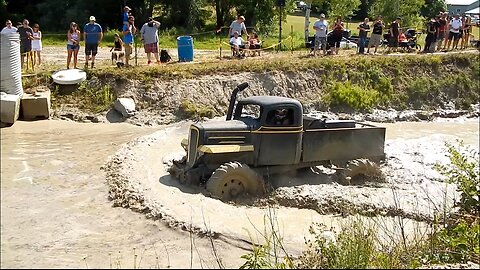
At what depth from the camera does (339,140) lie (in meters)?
13.8

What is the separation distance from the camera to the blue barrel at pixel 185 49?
2266 cm

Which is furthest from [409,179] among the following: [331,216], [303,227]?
[303,227]

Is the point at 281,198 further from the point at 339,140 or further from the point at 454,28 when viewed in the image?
the point at 454,28

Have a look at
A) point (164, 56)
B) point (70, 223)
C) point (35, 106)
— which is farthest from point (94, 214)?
point (164, 56)

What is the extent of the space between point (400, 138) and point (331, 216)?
7456mm

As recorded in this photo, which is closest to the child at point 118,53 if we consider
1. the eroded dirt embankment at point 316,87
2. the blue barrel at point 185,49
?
the eroded dirt embankment at point 316,87

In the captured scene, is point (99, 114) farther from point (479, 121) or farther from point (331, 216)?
point (479, 121)

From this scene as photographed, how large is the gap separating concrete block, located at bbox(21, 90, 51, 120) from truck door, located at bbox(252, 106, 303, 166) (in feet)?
23.6

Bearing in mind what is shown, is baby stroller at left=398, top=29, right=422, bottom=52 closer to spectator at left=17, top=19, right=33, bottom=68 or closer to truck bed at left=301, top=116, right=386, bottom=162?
truck bed at left=301, top=116, right=386, bottom=162

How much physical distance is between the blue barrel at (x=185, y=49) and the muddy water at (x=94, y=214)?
7.36 meters

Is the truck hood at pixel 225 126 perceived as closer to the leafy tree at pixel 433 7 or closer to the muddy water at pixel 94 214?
the muddy water at pixel 94 214

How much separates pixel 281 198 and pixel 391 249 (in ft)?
14.1

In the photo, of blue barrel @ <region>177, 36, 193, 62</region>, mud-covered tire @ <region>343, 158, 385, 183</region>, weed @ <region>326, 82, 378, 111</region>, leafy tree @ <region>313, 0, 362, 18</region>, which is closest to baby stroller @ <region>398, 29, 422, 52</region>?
weed @ <region>326, 82, 378, 111</region>

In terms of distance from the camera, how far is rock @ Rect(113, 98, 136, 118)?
18.4m
